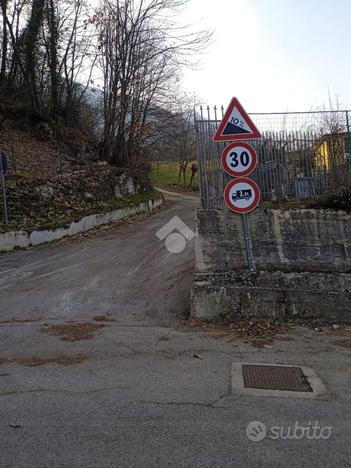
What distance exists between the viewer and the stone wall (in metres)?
7.40

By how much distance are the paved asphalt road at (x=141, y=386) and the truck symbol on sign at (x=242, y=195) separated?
6.76ft

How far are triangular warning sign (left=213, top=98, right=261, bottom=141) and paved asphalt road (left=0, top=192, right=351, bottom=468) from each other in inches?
119

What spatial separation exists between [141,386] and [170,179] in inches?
2577

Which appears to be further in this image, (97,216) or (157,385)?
(97,216)

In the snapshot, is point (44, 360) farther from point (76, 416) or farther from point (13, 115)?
point (13, 115)

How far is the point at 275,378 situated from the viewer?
5.12 metres

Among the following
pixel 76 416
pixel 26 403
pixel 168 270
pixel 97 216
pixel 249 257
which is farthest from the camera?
pixel 97 216

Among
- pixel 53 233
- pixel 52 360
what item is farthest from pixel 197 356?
pixel 53 233

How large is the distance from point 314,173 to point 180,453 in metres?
7.31

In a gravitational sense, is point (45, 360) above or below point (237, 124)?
below

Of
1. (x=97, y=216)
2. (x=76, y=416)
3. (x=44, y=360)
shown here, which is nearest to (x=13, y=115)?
(x=97, y=216)

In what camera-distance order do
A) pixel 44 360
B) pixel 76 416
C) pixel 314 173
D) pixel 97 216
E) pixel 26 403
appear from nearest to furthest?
pixel 76 416 → pixel 26 403 → pixel 44 360 → pixel 314 173 → pixel 97 216

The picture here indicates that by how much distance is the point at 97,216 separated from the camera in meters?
19.0

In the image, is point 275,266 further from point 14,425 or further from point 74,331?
point 14,425
